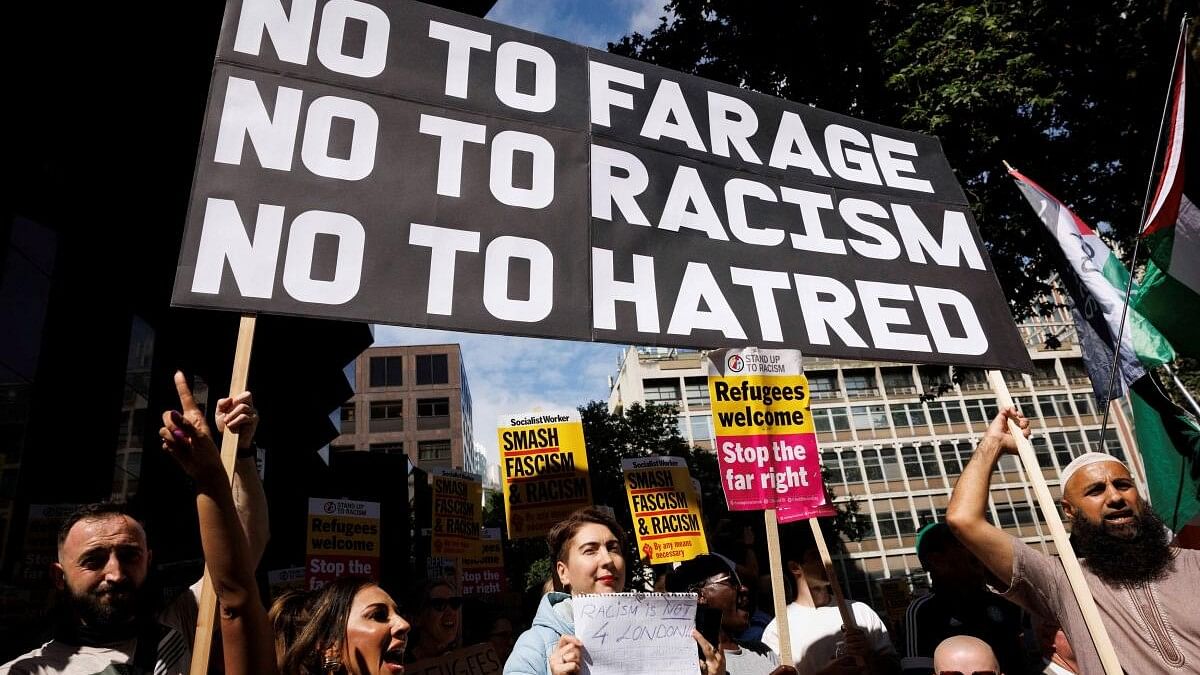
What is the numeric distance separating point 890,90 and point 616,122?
7.08 m

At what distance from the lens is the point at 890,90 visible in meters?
9.09

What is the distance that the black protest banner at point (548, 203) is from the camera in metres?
→ 2.48

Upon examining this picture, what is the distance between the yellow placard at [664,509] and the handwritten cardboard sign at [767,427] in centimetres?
297

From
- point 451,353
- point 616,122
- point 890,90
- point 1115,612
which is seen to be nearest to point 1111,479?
point 1115,612

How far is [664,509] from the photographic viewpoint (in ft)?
23.1

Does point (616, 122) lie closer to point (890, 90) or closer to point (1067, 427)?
point (890, 90)

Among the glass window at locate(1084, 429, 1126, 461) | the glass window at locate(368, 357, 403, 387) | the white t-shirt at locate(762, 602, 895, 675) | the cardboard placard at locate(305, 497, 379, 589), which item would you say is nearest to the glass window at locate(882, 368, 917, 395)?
the glass window at locate(1084, 429, 1126, 461)

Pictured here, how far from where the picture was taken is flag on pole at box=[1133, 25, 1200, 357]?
3.88m

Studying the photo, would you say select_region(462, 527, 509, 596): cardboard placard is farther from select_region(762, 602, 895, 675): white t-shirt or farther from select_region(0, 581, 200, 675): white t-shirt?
select_region(0, 581, 200, 675): white t-shirt

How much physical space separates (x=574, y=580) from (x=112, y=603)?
1.51 metres

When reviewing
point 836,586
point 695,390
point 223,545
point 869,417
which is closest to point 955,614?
point 836,586

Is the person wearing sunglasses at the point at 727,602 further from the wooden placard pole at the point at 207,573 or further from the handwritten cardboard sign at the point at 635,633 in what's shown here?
the wooden placard pole at the point at 207,573

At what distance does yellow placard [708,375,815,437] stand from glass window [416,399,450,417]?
53441 millimetres

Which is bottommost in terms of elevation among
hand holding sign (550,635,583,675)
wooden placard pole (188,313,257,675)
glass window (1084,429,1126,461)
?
hand holding sign (550,635,583,675)
